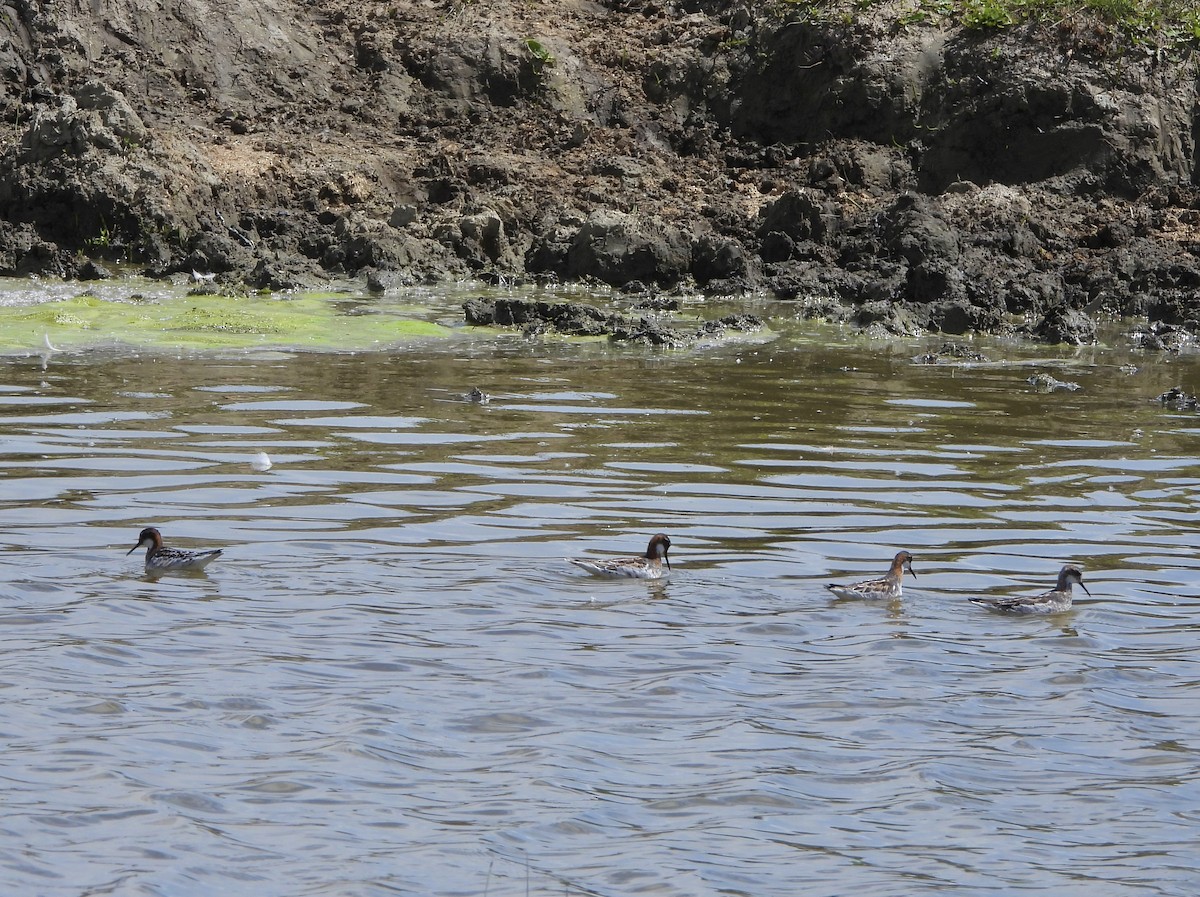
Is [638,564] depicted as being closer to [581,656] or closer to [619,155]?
[581,656]

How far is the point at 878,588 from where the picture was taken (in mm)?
9055

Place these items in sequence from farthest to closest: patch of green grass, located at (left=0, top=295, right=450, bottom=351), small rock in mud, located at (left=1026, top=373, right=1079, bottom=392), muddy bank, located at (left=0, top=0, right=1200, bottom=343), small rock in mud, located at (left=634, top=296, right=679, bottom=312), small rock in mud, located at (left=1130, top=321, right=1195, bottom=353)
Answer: muddy bank, located at (left=0, top=0, right=1200, bottom=343), small rock in mud, located at (left=634, top=296, right=679, bottom=312), small rock in mud, located at (left=1130, top=321, right=1195, bottom=353), patch of green grass, located at (left=0, top=295, right=450, bottom=351), small rock in mud, located at (left=1026, top=373, right=1079, bottom=392)

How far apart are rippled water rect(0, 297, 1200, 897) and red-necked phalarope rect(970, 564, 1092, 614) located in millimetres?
136

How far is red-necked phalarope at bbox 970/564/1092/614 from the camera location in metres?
8.90

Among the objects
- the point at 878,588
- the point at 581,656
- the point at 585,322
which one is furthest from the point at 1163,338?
the point at 581,656

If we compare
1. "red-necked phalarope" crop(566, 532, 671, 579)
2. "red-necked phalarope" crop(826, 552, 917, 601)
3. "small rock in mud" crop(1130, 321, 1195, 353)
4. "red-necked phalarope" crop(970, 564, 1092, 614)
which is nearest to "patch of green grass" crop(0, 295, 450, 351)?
"small rock in mud" crop(1130, 321, 1195, 353)

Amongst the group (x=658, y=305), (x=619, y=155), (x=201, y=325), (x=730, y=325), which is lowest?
(x=201, y=325)

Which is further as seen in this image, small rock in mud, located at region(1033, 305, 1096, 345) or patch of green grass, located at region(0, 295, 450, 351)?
small rock in mud, located at region(1033, 305, 1096, 345)

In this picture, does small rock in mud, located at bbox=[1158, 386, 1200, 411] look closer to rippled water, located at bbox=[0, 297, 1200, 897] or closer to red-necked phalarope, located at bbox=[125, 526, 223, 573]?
rippled water, located at bbox=[0, 297, 1200, 897]

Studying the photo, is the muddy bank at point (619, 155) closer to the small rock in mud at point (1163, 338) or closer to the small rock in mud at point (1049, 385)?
the small rock in mud at point (1163, 338)

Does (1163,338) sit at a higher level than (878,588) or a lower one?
higher

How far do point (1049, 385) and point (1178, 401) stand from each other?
1.48 meters

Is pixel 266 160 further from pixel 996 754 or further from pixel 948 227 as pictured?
pixel 996 754

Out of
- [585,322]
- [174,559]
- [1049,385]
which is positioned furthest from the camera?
[585,322]
